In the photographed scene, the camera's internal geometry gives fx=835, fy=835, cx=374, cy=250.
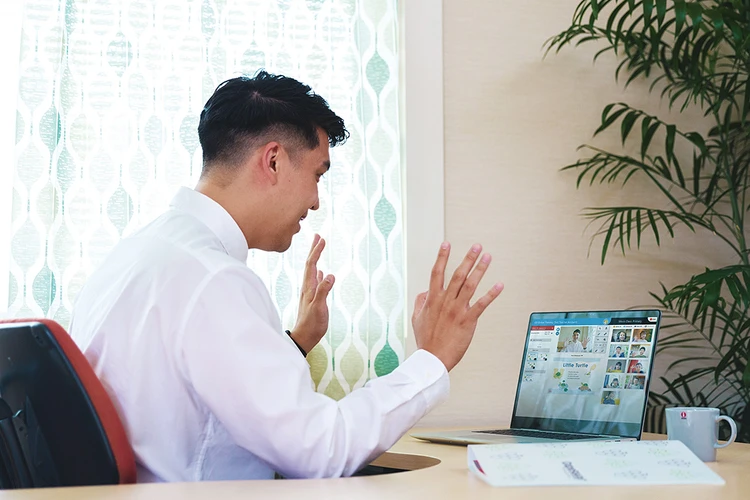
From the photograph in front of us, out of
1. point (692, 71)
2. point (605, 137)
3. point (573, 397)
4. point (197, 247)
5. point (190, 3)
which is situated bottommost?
point (573, 397)

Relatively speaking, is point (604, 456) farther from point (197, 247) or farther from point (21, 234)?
point (21, 234)

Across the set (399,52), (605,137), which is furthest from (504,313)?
(399,52)

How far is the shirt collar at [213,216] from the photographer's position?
1445 millimetres

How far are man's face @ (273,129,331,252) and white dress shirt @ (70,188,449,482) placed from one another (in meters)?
0.24

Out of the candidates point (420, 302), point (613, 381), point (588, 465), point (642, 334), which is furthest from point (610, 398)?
point (588, 465)

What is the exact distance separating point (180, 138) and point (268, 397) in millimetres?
1380

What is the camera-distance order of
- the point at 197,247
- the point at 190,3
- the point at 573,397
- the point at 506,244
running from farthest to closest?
the point at 506,244, the point at 190,3, the point at 573,397, the point at 197,247

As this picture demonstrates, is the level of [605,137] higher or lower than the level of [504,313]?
higher

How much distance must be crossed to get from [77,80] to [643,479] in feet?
6.08

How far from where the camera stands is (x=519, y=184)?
2.58m

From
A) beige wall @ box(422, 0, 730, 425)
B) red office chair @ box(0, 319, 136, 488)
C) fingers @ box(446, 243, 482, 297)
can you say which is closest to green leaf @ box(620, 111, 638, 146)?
beige wall @ box(422, 0, 730, 425)

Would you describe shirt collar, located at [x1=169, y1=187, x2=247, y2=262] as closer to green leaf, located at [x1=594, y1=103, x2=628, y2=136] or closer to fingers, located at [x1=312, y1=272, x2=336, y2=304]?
fingers, located at [x1=312, y1=272, x2=336, y2=304]

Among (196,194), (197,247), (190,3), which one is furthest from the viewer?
(190,3)

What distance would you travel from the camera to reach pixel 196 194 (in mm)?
1458
